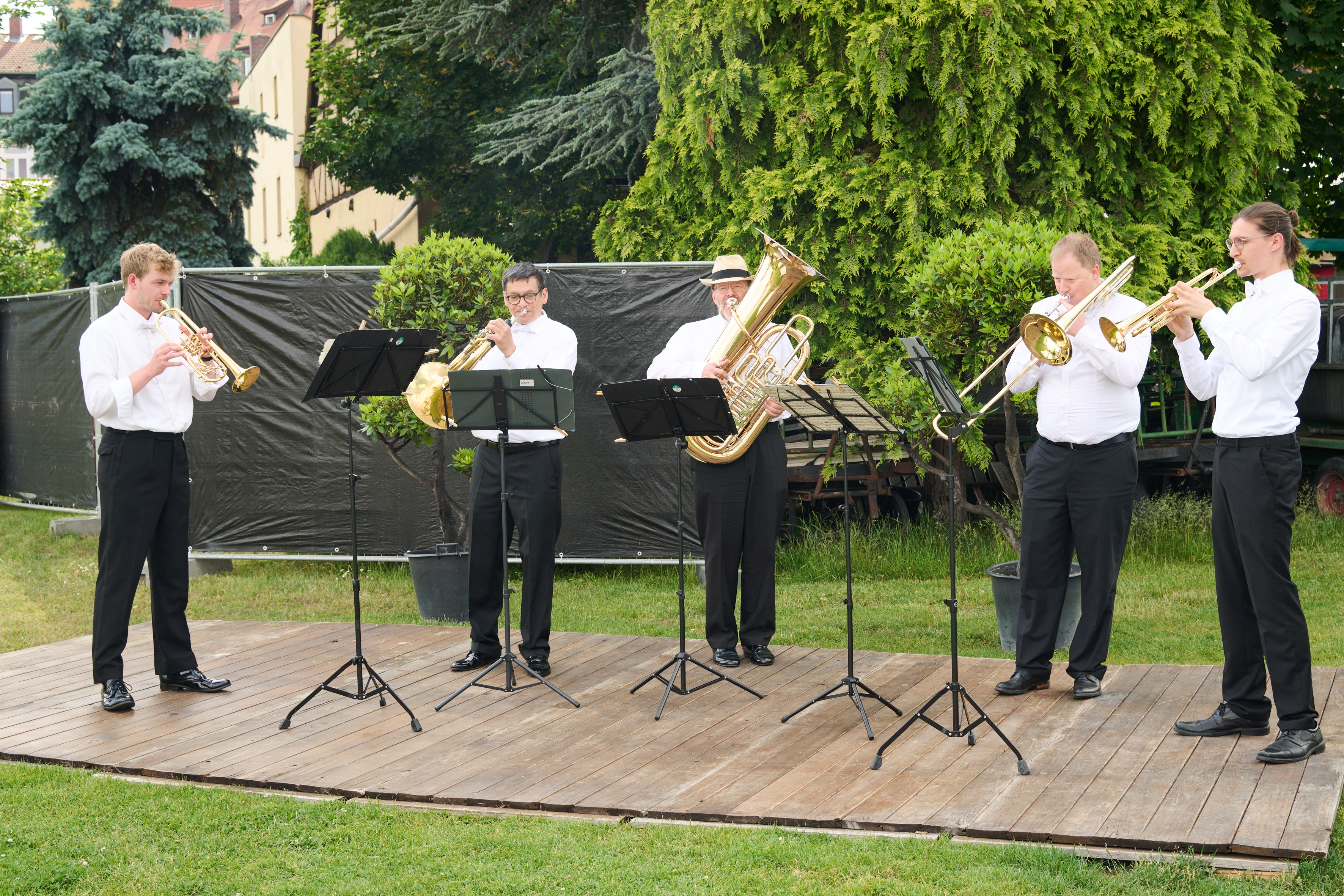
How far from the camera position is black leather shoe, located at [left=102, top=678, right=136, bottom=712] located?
220 inches

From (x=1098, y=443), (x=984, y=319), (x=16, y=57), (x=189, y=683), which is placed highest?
(x=16, y=57)

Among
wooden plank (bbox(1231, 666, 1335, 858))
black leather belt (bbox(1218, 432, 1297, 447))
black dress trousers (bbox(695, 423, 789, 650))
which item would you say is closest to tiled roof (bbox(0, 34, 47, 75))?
black dress trousers (bbox(695, 423, 789, 650))

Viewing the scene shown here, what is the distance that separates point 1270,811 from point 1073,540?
5.89 feet

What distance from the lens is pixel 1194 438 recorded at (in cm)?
1113

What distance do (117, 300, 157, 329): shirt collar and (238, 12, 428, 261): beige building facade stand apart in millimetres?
15573

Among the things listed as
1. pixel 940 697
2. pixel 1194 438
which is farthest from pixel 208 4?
pixel 940 697

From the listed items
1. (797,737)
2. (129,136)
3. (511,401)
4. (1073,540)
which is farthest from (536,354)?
(129,136)

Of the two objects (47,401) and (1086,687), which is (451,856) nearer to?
(1086,687)

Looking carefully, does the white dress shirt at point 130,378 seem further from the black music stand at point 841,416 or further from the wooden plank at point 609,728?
the black music stand at point 841,416

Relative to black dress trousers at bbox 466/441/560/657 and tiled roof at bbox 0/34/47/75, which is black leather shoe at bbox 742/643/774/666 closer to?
black dress trousers at bbox 466/441/560/657

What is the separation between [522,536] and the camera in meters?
6.05

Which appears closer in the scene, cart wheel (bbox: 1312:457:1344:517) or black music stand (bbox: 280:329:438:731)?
black music stand (bbox: 280:329:438:731)

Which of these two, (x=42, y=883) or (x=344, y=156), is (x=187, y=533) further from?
(x=344, y=156)

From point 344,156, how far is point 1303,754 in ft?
56.2
